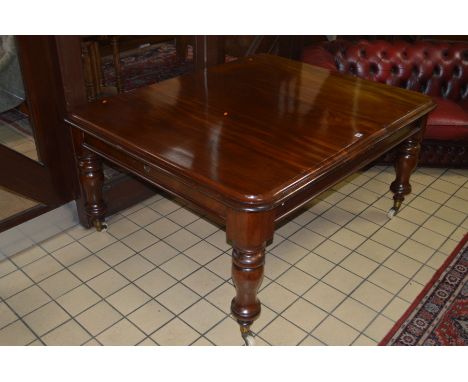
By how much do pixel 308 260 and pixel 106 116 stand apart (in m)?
1.26

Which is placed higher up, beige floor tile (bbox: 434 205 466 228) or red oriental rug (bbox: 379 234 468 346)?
beige floor tile (bbox: 434 205 466 228)

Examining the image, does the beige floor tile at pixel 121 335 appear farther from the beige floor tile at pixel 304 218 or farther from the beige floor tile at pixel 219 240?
the beige floor tile at pixel 304 218

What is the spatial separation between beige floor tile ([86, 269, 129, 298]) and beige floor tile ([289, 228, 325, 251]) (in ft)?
3.14

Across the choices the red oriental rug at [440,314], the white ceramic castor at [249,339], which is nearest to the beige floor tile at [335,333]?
the red oriental rug at [440,314]

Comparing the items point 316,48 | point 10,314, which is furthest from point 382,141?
point 10,314

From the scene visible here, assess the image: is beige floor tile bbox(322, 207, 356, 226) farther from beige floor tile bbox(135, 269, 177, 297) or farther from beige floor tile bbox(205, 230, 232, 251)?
beige floor tile bbox(135, 269, 177, 297)

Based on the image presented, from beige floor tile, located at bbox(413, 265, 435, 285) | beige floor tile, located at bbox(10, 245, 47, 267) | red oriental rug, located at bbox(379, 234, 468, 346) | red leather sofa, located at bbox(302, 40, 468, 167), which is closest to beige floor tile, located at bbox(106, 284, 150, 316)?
beige floor tile, located at bbox(10, 245, 47, 267)

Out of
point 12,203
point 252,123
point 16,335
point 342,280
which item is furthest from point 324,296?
point 12,203

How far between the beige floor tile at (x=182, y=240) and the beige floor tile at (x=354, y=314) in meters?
0.87

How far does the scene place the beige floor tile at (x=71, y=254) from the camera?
2.56 meters

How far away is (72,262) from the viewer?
2.54m

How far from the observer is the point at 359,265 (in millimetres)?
2574

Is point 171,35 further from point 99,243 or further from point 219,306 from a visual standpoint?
point 219,306

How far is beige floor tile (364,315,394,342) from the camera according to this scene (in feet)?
7.06
